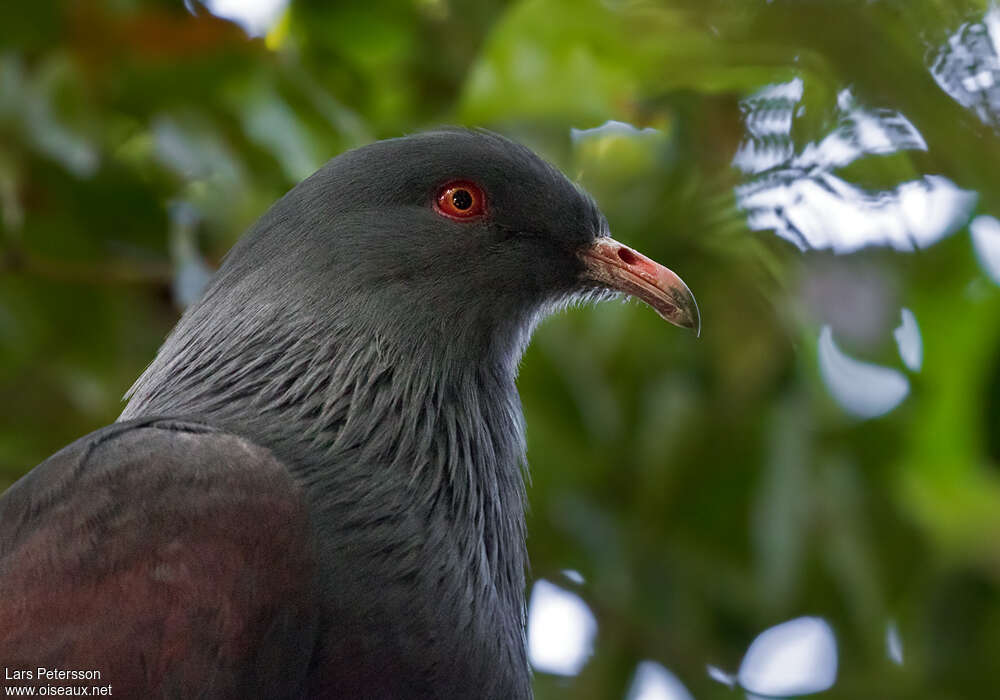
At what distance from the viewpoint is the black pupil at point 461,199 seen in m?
3.52

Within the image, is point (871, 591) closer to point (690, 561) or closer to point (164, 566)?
point (690, 561)

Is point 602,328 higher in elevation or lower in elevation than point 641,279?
higher

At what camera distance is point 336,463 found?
300cm

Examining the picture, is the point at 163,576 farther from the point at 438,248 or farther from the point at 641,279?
the point at 641,279

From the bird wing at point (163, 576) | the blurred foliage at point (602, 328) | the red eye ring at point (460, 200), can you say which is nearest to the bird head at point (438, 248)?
the red eye ring at point (460, 200)

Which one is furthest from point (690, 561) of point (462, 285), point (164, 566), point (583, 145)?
point (164, 566)

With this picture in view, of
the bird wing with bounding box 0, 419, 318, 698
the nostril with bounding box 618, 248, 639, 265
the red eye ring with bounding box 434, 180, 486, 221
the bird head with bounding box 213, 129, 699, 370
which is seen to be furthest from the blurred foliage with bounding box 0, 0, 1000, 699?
the bird wing with bounding box 0, 419, 318, 698

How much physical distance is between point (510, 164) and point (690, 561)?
2646 mm

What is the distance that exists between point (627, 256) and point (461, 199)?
0.47 m

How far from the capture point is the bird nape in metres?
2.63

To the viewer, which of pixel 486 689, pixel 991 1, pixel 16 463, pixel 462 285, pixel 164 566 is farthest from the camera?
pixel 16 463

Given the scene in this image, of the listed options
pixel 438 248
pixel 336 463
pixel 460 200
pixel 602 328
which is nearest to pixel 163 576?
pixel 336 463

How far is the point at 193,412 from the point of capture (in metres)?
3.16

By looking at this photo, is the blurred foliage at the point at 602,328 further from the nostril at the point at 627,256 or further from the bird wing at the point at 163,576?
the bird wing at the point at 163,576
